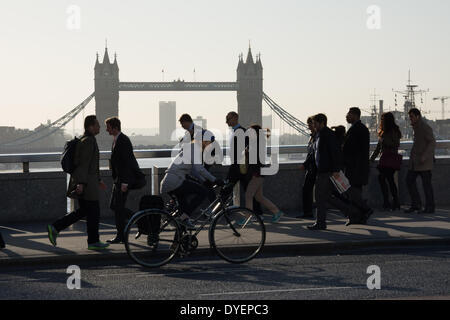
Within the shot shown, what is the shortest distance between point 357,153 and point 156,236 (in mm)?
3662

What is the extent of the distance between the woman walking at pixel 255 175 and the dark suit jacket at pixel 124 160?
2058 millimetres

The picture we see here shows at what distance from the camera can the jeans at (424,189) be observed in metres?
10.9

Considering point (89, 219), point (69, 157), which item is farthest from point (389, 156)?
point (69, 157)

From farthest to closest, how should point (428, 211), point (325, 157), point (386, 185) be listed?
point (386, 185), point (428, 211), point (325, 157)

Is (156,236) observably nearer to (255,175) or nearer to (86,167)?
(86,167)

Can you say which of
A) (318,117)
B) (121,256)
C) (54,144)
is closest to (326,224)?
(318,117)

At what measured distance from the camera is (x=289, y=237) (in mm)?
8523

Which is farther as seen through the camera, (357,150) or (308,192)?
(308,192)

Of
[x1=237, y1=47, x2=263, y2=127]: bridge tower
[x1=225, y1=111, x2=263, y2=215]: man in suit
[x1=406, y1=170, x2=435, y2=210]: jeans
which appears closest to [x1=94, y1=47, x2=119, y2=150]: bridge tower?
[x1=237, y1=47, x2=263, y2=127]: bridge tower

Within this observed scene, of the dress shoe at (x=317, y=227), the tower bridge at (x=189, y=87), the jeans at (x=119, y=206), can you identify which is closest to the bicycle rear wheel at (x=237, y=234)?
the jeans at (x=119, y=206)

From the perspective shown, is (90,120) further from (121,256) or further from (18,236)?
(18,236)

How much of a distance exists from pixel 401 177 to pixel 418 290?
21.1ft

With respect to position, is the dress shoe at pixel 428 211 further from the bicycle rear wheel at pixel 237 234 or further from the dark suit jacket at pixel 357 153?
the bicycle rear wheel at pixel 237 234
